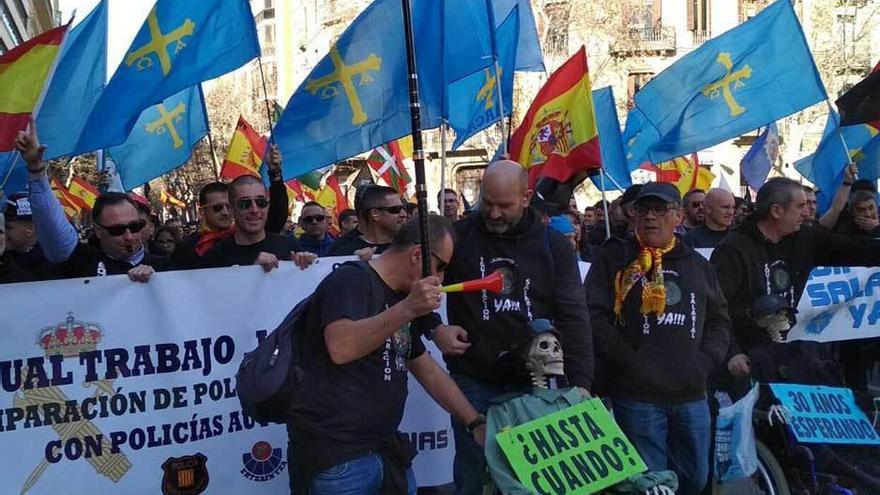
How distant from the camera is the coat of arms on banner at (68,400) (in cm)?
459

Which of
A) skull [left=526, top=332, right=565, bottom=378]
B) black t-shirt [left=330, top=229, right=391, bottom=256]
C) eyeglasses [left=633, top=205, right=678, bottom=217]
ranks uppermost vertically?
eyeglasses [left=633, top=205, right=678, bottom=217]

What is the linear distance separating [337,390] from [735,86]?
5.15m

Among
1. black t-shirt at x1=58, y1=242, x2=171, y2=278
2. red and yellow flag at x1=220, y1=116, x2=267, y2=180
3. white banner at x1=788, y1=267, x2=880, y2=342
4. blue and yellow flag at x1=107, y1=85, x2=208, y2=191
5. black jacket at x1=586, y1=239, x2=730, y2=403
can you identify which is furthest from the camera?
red and yellow flag at x1=220, y1=116, x2=267, y2=180

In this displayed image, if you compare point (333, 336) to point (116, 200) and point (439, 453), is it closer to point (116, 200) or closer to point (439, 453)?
point (116, 200)

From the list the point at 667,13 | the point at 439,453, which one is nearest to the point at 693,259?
the point at 439,453

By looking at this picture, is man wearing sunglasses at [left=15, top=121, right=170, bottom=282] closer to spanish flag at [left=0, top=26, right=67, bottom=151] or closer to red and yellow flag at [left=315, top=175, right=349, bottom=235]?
spanish flag at [left=0, top=26, right=67, bottom=151]

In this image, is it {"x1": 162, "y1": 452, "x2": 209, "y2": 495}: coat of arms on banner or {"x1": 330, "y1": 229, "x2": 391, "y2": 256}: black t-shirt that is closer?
{"x1": 162, "y1": 452, "x2": 209, "y2": 495}: coat of arms on banner

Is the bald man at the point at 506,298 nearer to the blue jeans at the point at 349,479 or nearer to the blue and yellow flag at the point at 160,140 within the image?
the blue jeans at the point at 349,479

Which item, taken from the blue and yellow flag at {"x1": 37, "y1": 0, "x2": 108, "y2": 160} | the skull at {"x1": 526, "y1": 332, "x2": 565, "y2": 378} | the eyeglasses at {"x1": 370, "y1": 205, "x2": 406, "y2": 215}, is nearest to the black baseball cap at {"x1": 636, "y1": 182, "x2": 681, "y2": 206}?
the skull at {"x1": 526, "y1": 332, "x2": 565, "y2": 378}

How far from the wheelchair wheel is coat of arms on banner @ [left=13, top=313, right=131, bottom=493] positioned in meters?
3.14

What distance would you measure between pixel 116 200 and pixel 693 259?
9.34ft

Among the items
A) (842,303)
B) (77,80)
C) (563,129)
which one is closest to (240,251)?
(77,80)

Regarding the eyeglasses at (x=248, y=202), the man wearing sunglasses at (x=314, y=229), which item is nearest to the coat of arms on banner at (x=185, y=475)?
the eyeglasses at (x=248, y=202)

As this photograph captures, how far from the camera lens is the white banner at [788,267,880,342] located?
6418 mm
